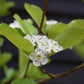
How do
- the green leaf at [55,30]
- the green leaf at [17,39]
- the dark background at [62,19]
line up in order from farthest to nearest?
the dark background at [62,19] < the green leaf at [55,30] < the green leaf at [17,39]

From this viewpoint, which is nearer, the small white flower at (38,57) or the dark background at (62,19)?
the small white flower at (38,57)

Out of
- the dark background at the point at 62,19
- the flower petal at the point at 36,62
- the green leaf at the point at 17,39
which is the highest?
the green leaf at the point at 17,39

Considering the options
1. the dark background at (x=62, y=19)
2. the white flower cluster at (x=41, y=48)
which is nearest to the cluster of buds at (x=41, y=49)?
the white flower cluster at (x=41, y=48)

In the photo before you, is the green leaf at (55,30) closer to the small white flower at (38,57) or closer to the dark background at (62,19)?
the small white flower at (38,57)

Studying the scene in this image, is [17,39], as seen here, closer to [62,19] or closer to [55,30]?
[55,30]

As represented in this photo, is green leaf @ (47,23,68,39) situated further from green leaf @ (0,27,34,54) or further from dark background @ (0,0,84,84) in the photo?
dark background @ (0,0,84,84)

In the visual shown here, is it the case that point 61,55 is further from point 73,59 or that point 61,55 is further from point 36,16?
point 36,16

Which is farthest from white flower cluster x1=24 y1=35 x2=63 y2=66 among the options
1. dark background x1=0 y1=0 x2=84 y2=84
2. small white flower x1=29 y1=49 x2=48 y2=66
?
dark background x1=0 y1=0 x2=84 y2=84

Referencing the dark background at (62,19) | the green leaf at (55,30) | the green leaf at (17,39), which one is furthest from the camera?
the dark background at (62,19)

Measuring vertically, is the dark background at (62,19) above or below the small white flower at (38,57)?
below
